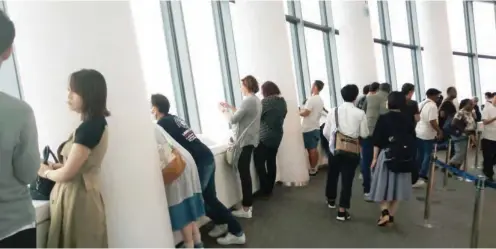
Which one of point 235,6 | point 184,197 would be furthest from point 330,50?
point 184,197

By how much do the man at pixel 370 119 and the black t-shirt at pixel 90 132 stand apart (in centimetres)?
371

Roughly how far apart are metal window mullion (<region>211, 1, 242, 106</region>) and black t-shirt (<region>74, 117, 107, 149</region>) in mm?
3929

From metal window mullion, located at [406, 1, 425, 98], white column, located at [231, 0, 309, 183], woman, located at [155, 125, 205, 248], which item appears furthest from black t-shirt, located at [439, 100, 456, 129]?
metal window mullion, located at [406, 1, 425, 98]

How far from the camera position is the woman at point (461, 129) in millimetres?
6328

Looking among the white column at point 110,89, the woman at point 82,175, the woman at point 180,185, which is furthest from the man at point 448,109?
the woman at point 82,175

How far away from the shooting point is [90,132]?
237 cm

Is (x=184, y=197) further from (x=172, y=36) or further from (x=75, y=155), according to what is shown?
(x=172, y=36)

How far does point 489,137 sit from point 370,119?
6.42ft

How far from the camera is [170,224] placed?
10.7 feet

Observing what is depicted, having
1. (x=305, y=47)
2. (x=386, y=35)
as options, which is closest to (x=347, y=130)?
(x=305, y=47)

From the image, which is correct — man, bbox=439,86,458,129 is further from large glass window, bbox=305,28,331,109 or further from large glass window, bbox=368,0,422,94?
large glass window, bbox=368,0,422,94

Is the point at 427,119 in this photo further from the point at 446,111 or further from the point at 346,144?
the point at 346,144

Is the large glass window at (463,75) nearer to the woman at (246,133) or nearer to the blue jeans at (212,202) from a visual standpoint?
the woman at (246,133)

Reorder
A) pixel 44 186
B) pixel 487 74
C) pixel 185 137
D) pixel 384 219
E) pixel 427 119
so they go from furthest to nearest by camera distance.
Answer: pixel 487 74 < pixel 427 119 < pixel 384 219 < pixel 185 137 < pixel 44 186
